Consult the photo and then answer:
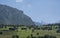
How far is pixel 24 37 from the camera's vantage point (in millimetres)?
44000

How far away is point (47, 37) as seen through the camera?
42250mm

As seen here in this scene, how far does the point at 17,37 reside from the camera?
43.8 metres

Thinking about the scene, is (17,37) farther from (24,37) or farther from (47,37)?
(47,37)

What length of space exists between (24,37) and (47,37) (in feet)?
16.3

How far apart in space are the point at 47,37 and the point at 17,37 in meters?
6.30

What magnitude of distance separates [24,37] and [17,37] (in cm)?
146

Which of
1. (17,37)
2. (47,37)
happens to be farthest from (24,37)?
(47,37)
